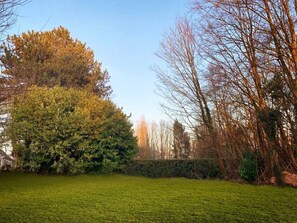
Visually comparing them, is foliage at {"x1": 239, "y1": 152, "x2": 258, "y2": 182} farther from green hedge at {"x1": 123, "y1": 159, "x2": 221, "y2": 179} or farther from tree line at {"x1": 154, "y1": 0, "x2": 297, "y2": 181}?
green hedge at {"x1": 123, "y1": 159, "x2": 221, "y2": 179}

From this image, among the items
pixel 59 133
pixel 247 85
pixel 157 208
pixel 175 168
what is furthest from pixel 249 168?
pixel 59 133

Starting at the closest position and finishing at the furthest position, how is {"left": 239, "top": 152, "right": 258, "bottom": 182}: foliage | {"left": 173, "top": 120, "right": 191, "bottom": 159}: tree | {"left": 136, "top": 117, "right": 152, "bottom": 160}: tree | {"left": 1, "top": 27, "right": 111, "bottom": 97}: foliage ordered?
1. {"left": 239, "top": 152, "right": 258, "bottom": 182}: foliage
2. {"left": 1, "top": 27, "right": 111, "bottom": 97}: foliage
3. {"left": 173, "top": 120, "right": 191, "bottom": 159}: tree
4. {"left": 136, "top": 117, "right": 152, "bottom": 160}: tree

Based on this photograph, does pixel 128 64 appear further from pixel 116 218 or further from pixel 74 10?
pixel 116 218

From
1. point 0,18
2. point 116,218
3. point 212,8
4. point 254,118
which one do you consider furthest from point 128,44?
point 116,218

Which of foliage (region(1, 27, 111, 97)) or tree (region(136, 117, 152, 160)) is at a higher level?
foliage (region(1, 27, 111, 97))

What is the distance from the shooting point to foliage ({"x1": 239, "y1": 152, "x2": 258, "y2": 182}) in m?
9.68

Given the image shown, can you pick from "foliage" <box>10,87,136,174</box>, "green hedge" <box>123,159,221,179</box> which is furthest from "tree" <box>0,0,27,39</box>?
"green hedge" <box>123,159,221,179</box>

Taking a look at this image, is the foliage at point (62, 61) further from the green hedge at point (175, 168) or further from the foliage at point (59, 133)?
the green hedge at point (175, 168)

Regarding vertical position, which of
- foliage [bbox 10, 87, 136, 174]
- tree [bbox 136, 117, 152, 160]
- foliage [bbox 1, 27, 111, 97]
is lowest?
foliage [bbox 10, 87, 136, 174]

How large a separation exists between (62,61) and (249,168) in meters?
14.6

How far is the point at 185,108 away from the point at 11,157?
8819mm

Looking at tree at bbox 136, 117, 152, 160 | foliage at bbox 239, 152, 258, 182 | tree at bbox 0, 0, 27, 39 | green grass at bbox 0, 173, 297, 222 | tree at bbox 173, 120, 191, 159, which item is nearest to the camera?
tree at bbox 0, 0, 27, 39

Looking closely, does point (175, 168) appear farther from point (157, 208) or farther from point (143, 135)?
point (143, 135)

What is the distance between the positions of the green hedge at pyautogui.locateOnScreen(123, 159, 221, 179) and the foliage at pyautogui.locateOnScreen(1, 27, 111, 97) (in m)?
7.52
